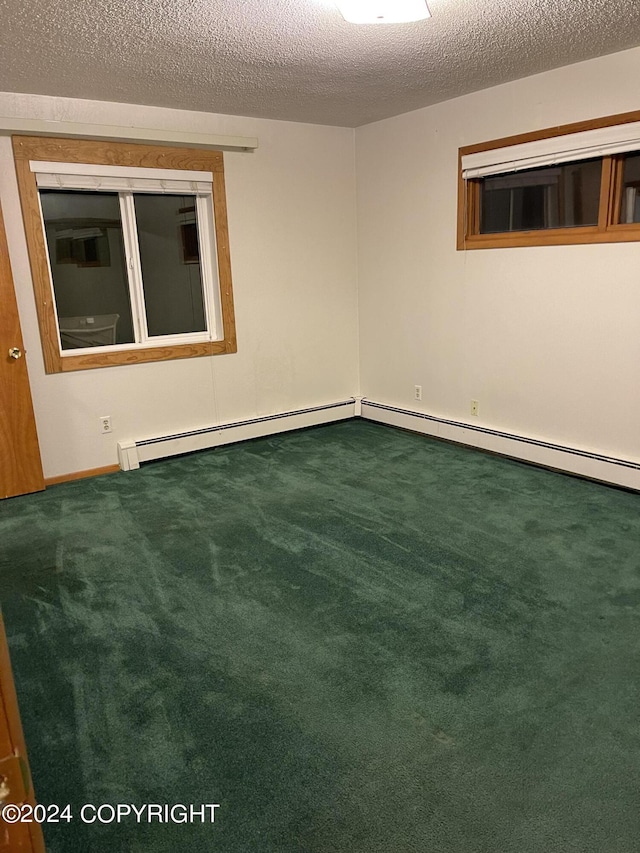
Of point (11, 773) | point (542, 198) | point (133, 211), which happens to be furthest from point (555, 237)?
point (11, 773)

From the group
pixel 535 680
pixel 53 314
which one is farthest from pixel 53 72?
pixel 535 680

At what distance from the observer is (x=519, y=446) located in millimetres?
4215

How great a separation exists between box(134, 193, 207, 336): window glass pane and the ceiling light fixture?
2.38 meters

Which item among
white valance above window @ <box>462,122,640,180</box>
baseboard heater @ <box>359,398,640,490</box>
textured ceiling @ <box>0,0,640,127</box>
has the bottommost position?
baseboard heater @ <box>359,398,640,490</box>

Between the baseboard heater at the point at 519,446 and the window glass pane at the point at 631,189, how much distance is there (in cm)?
141

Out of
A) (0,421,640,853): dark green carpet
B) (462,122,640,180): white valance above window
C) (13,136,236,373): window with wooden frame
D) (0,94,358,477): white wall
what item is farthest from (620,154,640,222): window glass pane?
(13,136,236,373): window with wooden frame

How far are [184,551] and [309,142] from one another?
3.43 m

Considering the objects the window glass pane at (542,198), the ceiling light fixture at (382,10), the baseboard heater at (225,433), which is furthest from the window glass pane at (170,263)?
the ceiling light fixture at (382,10)

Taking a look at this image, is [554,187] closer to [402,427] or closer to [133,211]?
[402,427]

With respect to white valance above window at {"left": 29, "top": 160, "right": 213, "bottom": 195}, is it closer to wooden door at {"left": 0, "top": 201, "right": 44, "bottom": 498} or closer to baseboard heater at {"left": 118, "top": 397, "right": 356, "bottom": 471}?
wooden door at {"left": 0, "top": 201, "right": 44, "bottom": 498}

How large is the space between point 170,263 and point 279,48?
75.1 inches

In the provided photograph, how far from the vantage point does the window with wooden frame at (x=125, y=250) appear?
A: 3865 mm

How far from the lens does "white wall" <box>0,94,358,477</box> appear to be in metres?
4.02

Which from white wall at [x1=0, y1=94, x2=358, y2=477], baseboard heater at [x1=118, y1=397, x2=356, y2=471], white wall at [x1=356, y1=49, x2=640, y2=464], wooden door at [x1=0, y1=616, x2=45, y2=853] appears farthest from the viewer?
baseboard heater at [x1=118, y1=397, x2=356, y2=471]
